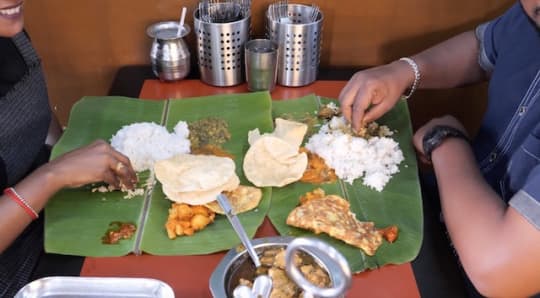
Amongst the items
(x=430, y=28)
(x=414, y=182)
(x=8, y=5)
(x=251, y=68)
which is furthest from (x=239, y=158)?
(x=430, y=28)

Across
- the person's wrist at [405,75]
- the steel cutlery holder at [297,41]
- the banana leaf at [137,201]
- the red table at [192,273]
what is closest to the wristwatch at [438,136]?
the person's wrist at [405,75]

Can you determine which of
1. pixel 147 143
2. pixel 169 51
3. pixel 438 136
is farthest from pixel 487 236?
pixel 169 51

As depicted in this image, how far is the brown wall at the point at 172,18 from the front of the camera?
2148 mm

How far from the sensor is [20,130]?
1643 millimetres

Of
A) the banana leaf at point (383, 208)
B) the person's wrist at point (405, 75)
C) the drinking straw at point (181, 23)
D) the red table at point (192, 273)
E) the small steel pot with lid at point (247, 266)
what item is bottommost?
the red table at point (192, 273)

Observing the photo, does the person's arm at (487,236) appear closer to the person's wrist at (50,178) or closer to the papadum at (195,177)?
the papadum at (195,177)

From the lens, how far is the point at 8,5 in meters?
1.41

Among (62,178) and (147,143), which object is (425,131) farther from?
(62,178)

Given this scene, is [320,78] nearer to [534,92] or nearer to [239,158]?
[239,158]

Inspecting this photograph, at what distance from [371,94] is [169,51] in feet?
2.83

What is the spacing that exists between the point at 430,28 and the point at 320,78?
1.89ft

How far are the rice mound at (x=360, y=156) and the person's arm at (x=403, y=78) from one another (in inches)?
3.2

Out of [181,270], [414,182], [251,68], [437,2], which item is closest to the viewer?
[181,270]

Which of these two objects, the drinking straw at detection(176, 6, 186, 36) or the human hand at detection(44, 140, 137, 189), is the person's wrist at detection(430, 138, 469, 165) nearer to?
the human hand at detection(44, 140, 137, 189)
